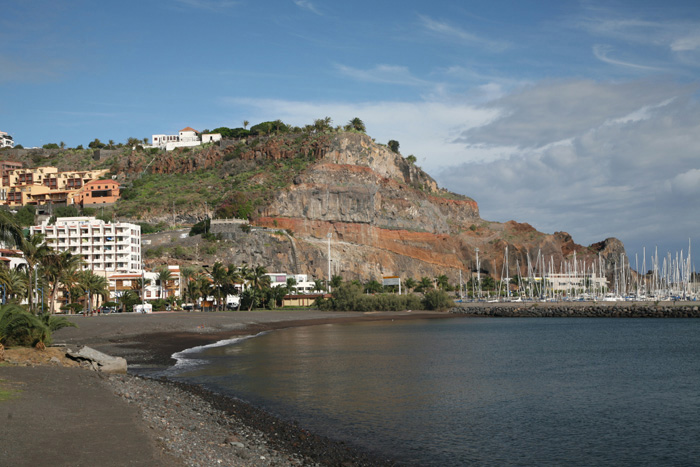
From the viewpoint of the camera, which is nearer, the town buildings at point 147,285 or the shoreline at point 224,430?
the shoreline at point 224,430

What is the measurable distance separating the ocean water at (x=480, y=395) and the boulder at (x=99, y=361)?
11.7ft

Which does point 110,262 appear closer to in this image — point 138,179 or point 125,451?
point 138,179

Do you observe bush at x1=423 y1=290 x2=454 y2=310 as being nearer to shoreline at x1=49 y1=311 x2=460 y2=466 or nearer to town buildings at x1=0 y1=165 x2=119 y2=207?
shoreline at x1=49 y1=311 x2=460 y2=466

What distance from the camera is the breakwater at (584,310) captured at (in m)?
102

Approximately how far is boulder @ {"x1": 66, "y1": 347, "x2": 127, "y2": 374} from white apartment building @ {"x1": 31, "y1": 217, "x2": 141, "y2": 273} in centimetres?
9271

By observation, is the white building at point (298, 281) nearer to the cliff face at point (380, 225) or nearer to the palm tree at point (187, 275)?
the cliff face at point (380, 225)

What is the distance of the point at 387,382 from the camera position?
33.7 meters

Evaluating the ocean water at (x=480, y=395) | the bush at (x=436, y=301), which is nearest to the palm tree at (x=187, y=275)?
the bush at (x=436, y=301)

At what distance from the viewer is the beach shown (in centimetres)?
1329

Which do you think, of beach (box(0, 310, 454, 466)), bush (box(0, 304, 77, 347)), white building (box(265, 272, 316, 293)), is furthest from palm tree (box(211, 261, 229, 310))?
bush (box(0, 304, 77, 347))

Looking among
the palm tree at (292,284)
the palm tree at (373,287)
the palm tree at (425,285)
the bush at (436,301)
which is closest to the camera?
the palm tree at (292,284)

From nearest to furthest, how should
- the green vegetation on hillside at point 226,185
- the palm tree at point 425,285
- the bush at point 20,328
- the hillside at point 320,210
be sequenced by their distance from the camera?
the bush at point 20,328 → the hillside at point 320,210 → the palm tree at point 425,285 → the green vegetation on hillside at point 226,185

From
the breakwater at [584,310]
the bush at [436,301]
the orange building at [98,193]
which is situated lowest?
the breakwater at [584,310]

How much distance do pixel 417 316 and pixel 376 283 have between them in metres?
28.0
